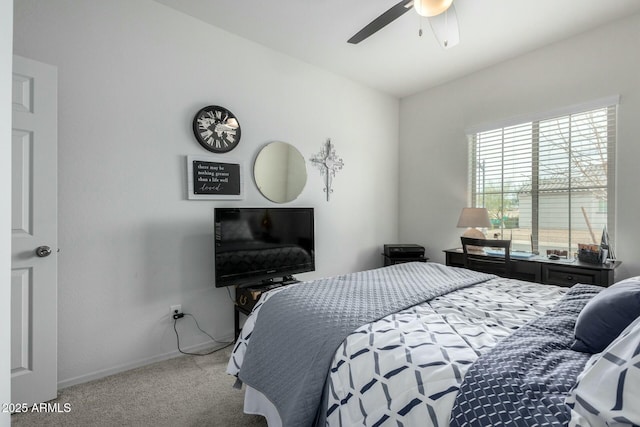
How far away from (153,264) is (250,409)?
1.35 meters

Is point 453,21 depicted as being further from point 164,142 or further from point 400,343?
point 164,142

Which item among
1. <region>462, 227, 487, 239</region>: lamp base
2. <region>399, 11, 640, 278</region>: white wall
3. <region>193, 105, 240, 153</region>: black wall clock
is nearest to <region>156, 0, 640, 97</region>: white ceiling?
<region>399, 11, 640, 278</region>: white wall

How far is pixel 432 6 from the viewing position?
6.14 feet

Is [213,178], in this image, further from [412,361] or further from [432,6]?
[412,361]

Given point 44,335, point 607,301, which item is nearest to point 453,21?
point 607,301

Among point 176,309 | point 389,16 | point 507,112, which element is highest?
point 389,16

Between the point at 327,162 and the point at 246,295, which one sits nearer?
the point at 246,295

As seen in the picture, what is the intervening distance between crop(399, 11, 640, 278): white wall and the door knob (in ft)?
11.9

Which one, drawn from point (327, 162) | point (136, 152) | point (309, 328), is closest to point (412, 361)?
point (309, 328)

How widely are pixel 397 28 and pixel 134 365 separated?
11.1 feet

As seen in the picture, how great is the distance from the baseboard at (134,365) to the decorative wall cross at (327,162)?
1826mm

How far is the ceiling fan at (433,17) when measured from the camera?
185 centimetres

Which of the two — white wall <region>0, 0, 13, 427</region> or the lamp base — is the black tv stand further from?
the lamp base

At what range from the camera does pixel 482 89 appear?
3.42 metres
